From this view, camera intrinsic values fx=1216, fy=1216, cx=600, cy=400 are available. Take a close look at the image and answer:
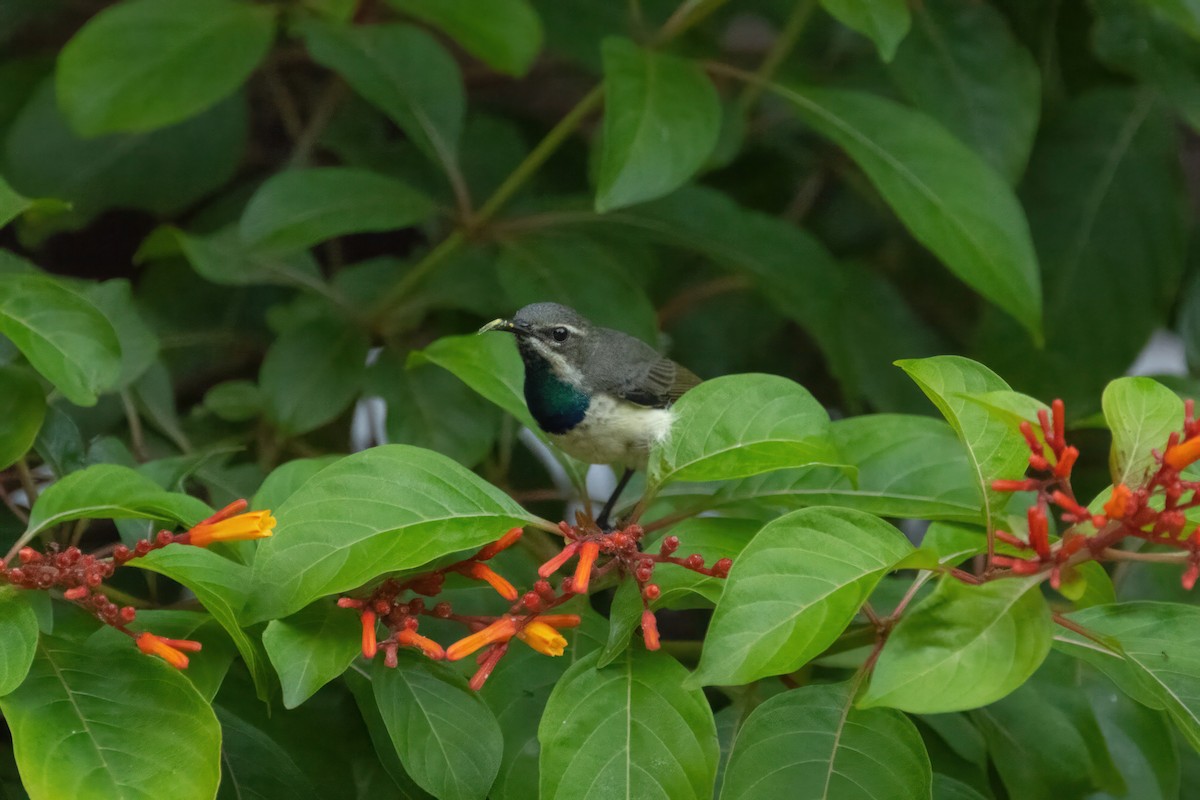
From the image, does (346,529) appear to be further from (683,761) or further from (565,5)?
(565,5)

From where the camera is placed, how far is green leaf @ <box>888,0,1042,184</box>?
2369 mm

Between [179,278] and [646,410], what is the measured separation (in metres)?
1.20

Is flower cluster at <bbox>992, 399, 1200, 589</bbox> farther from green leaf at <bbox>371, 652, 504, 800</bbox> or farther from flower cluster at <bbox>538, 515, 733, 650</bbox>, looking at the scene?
green leaf at <bbox>371, 652, 504, 800</bbox>

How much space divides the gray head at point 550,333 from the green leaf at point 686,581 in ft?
1.54

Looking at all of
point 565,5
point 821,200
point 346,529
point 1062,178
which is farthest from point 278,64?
point 346,529

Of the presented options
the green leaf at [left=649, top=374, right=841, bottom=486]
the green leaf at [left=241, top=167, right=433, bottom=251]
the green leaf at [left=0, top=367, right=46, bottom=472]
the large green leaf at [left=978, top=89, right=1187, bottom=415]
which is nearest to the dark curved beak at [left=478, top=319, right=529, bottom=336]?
the green leaf at [left=241, top=167, right=433, bottom=251]

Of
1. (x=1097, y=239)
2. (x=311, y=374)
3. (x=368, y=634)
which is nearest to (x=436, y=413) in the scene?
(x=311, y=374)

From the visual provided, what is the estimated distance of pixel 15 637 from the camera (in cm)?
118

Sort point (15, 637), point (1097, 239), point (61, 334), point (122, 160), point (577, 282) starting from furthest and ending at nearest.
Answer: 1. point (1097, 239)
2. point (122, 160)
3. point (577, 282)
4. point (61, 334)
5. point (15, 637)

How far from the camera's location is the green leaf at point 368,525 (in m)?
1.21

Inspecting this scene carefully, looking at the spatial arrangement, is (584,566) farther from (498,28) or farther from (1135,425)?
(498,28)

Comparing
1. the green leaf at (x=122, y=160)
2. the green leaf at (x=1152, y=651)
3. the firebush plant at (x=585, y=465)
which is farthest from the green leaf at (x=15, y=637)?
the green leaf at (x=122, y=160)

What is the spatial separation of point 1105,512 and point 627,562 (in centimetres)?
46

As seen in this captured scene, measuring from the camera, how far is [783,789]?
1.20 metres
